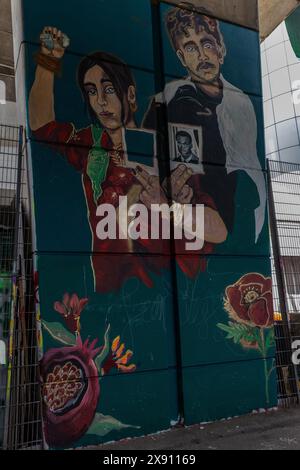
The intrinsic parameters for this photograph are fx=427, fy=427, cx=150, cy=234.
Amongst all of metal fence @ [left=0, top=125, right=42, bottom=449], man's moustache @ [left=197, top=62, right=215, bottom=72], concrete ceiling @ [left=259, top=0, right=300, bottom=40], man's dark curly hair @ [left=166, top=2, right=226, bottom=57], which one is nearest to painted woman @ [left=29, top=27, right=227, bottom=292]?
metal fence @ [left=0, top=125, right=42, bottom=449]

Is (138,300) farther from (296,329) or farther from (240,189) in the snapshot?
(296,329)

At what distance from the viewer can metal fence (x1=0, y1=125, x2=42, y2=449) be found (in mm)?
4941

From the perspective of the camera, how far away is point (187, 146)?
255 inches

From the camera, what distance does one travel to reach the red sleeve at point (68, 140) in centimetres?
551

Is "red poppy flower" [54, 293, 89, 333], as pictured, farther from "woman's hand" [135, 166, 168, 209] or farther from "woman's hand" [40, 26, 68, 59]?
"woman's hand" [40, 26, 68, 59]

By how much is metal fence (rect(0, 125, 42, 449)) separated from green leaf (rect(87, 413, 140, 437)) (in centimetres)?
63

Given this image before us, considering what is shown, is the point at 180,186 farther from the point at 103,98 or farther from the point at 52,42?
the point at 52,42

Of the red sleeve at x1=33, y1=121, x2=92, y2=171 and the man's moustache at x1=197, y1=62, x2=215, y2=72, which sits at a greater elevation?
the man's moustache at x1=197, y1=62, x2=215, y2=72

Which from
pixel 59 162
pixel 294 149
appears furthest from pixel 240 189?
pixel 294 149

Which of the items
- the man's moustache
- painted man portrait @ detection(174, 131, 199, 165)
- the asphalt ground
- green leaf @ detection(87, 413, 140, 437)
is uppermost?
the man's moustache

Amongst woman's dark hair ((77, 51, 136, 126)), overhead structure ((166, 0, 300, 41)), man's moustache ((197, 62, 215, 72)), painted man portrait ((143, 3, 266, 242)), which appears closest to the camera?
woman's dark hair ((77, 51, 136, 126))

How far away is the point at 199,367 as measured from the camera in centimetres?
595

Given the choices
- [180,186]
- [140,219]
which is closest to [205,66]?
[180,186]

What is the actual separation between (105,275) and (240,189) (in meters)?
2.66
